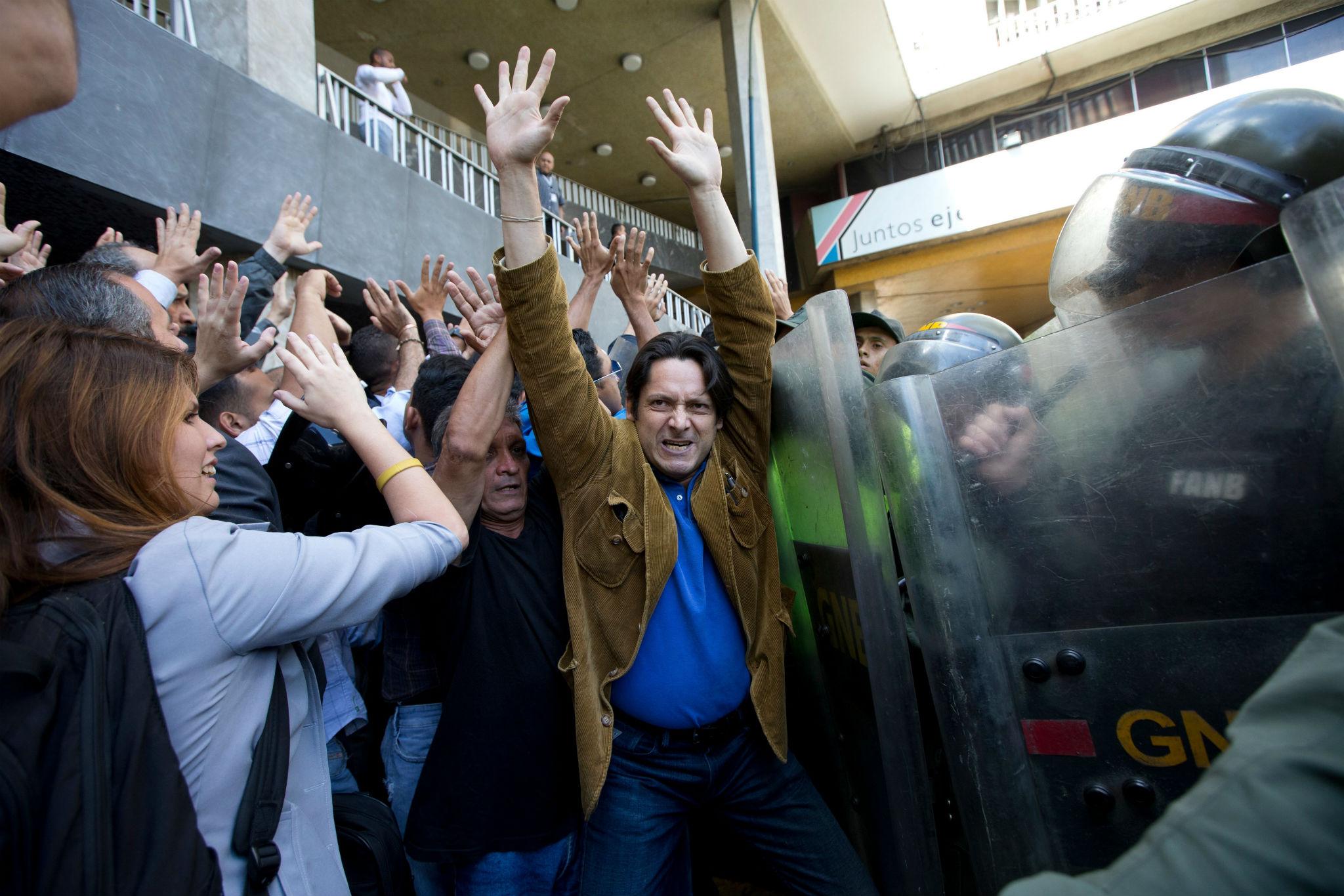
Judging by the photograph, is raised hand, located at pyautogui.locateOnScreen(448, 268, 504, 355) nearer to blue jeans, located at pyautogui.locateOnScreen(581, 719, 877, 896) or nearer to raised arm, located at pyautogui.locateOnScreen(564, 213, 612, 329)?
raised arm, located at pyautogui.locateOnScreen(564, 213, 612, 329)

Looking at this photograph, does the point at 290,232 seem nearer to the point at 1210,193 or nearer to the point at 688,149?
the point at 688,149

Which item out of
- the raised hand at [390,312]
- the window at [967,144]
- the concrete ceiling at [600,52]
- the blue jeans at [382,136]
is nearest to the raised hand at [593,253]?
the raised hand at [390,312]

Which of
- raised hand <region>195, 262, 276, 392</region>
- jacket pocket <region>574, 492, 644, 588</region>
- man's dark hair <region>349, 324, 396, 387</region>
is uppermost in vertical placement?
man's dark hair <region>349, 324, 396, 387</region>

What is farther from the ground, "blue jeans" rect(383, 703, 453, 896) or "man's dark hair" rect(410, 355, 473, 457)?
"man's dark hair" rect(410, 355, 473, 457)

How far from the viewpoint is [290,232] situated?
2605 mm

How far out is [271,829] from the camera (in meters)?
0.97

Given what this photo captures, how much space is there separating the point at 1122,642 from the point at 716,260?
121cm

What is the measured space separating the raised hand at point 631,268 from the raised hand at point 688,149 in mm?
483

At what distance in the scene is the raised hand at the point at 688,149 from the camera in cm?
176

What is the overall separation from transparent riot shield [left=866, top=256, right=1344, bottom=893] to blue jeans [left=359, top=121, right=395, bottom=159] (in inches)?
244

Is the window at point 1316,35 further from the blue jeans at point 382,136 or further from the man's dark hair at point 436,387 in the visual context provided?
the man's dark hair at point 436,387

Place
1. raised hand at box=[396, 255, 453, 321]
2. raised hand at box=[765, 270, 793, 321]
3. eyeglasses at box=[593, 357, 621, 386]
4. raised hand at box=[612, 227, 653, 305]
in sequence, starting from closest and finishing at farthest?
raised hand at box=[612, 227, 653, 305] < eyeglasses at box=[593, 357, 621, 386] < raised hand at box=[396, 255, 453, 321] < raised hand at box=[765, 270, 793, 321]

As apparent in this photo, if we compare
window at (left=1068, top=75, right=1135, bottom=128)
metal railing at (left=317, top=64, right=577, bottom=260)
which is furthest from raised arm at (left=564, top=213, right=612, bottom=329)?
window at (left=1068, top=75, right=1135, bottom=128)

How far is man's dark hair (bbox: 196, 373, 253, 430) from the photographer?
6.13 feet
